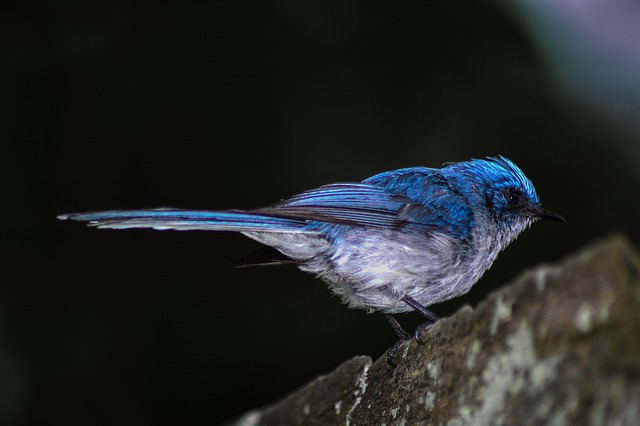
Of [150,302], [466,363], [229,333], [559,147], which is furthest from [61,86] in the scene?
[466,363]

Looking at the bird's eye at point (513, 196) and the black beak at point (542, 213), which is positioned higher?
the bird's eye at point (513, 196)

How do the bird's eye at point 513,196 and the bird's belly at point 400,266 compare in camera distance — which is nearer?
the bird's belly at point 400,266

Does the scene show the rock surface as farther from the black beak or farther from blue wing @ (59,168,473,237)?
the black beak

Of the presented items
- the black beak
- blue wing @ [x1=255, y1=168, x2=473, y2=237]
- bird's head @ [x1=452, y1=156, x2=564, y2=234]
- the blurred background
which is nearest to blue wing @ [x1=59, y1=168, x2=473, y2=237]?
blue wing @ [x1=255, y1=168, x2=473, y2=237]

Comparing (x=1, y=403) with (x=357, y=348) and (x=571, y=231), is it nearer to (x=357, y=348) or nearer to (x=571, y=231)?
(x=357, y=348)

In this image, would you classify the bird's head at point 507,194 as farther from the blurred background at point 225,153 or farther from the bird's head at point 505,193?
the blurred background at point 225,153

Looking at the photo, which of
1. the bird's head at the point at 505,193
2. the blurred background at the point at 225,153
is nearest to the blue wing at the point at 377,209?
the bird's head at the point at 505,193
